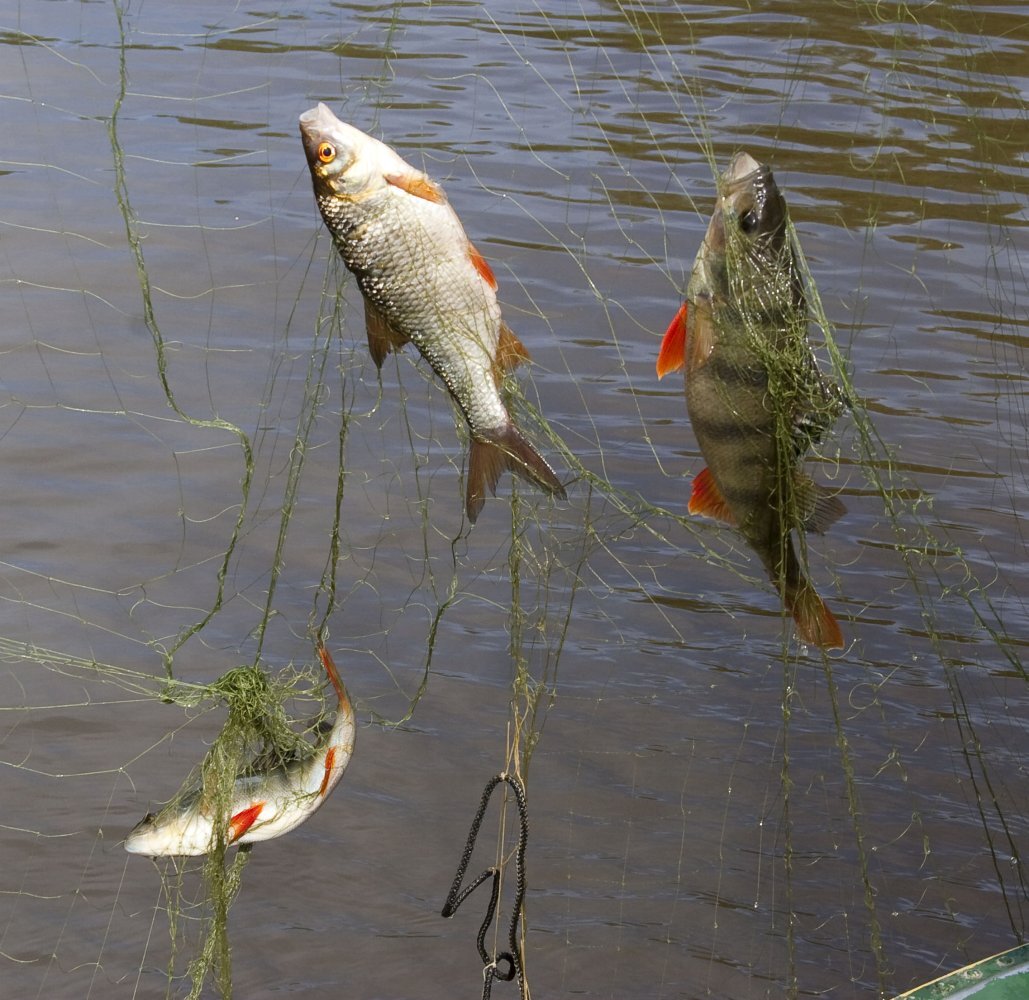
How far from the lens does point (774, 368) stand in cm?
333

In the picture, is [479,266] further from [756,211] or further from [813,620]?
[813,620]

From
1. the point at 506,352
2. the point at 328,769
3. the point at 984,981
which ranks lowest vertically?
the point at 984,981

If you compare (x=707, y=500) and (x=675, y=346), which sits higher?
(x=675, y=346)

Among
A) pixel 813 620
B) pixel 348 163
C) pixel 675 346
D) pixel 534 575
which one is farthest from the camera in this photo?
pixel 534 575

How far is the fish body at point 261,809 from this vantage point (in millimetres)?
3613

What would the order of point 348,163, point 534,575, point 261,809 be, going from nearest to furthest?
point 348,163 < point 261,809 < point 534,575

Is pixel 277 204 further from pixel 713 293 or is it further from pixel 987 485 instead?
pixel 713 293

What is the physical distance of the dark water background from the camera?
4.93 m

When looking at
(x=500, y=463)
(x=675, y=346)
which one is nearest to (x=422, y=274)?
(x=500, y=463)

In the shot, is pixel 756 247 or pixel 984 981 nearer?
pixel 756 247

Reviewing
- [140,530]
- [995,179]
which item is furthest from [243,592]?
[995,179]

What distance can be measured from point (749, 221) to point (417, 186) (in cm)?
73

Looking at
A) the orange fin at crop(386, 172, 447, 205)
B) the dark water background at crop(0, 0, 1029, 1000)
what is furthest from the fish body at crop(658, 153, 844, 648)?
the orange fin at crop(386, 172, 447, 205)

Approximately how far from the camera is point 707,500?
3623 millimetres
